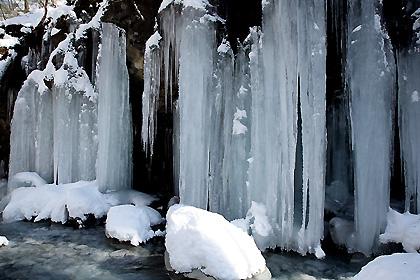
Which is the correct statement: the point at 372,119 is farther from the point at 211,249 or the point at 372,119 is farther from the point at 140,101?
the point at 140,101

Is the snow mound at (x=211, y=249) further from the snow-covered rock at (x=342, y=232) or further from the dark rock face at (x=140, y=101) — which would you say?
the dark rock face at (x=140, y=101)

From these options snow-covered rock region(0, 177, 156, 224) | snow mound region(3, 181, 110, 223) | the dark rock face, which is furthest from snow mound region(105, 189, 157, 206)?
the dark rock face

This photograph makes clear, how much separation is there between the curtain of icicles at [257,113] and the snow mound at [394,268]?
2.03 metres

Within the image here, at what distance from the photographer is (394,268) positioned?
7.12ft

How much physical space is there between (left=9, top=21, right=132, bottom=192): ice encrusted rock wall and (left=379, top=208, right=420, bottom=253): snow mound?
6232 mm

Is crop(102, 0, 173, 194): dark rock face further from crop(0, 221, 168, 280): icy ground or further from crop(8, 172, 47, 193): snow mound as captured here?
crop(0, 221, 168, 280): icy ground

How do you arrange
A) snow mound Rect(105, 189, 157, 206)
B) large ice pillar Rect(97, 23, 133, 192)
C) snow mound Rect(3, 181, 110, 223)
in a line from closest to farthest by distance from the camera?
snow mound Rect(3, 181, 110, 223) → large ice pillar Rect(97, 23, 133, 192) → snow mound Rect(105, 189, 157, 206)

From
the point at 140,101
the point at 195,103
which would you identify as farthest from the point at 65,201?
the point at 195,103

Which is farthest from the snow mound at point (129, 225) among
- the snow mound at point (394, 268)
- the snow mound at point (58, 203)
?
the snow mound at point (394, 268)

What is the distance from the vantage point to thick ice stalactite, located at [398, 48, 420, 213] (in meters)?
4.44

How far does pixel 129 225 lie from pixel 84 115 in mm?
3961

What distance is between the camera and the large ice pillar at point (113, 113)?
290 inches

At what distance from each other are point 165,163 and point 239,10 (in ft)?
20.1

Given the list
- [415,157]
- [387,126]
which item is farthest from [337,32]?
[415,157]
